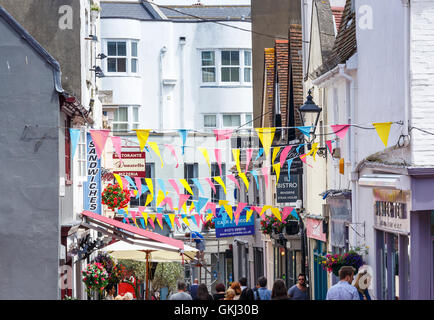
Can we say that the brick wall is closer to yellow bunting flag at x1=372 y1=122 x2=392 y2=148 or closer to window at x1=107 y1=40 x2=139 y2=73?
yellow bunting flag at x1=372 y1=122 x2=392 y2=148

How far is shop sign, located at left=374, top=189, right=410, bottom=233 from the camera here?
17.2 meters

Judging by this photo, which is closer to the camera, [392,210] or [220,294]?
[220,294]

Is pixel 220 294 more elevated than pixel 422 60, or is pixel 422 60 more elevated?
pixel 422 60

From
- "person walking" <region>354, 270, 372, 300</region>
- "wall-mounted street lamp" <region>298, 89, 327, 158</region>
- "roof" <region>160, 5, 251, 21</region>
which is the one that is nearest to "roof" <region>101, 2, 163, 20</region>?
"roof" <region>160, 5, 251, 21</region>

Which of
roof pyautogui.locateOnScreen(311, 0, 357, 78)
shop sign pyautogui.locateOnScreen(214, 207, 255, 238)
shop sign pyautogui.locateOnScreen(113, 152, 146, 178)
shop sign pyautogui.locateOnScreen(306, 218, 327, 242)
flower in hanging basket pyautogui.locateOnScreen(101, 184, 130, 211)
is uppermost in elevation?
roof pyautogui.locateOnScreen(311, 0, 357, 78)

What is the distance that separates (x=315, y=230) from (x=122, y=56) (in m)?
24.4

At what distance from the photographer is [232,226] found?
38.6 m

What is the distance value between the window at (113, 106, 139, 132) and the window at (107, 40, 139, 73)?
2.03 m

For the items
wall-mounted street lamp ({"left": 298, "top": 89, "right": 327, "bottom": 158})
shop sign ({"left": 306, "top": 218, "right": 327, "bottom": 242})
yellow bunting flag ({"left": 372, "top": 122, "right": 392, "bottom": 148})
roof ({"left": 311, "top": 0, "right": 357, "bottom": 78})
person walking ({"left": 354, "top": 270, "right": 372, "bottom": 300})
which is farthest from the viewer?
shop sign ({"left": 306, "top": 218, "right": 327, "bottom": 242})

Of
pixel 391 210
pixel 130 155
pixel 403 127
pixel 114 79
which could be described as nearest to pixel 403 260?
pixel 391 210

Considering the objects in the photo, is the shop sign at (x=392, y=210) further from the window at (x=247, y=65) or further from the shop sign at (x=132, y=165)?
the window at (x=247, y=65)

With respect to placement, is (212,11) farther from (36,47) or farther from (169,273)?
(36,47)

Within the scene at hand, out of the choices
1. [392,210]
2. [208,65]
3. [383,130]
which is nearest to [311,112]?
[392,210]
